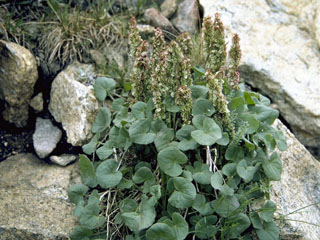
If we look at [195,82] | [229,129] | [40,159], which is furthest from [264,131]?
[40,159]

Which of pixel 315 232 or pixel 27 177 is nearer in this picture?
pixel 315 232

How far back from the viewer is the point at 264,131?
253 cm

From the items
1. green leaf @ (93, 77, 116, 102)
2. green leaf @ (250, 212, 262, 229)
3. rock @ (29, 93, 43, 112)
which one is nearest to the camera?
green leaf @ (250, 212, 262, 229)

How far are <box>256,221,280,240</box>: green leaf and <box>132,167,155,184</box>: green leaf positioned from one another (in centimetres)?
70

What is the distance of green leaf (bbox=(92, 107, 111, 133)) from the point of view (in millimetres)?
2687

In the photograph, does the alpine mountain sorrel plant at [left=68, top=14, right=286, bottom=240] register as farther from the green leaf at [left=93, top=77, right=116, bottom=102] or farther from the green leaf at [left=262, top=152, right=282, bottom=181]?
the green leaf at [left=93, top=77, right=116, bottom=102]

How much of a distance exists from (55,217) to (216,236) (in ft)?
3.46

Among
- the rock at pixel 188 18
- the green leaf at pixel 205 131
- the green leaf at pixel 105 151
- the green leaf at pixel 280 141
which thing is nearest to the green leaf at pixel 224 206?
the green leaf at pixel 205 131

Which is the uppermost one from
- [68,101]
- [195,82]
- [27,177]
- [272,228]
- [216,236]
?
[195,82]

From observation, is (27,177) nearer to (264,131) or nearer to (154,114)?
(154,114)

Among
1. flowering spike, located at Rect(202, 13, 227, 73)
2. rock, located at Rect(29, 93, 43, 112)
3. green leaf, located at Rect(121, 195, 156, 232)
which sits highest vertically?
flowering spike, located at Rect(202, 13, 227, 73)

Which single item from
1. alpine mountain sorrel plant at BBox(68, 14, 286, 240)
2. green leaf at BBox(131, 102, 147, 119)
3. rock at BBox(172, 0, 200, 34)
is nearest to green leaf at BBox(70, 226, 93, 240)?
alpine mountain sorrel plant at BBox(68, 14, 286, 240)

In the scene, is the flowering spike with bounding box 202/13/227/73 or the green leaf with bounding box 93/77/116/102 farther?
the green leaf with bounding box 93/77/116/102

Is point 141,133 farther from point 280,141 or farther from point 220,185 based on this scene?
point 280,141
